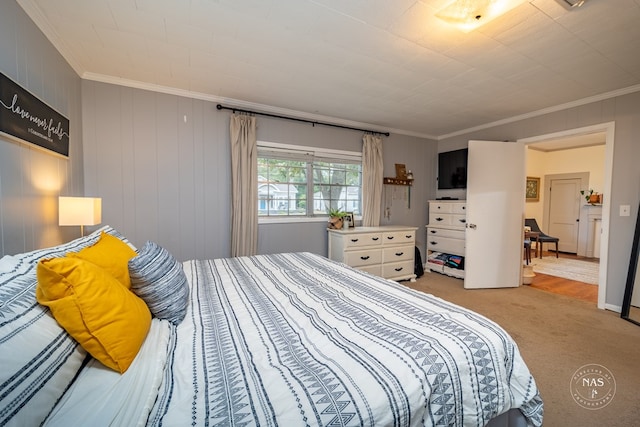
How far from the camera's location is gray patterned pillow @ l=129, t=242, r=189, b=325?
3.92 feet

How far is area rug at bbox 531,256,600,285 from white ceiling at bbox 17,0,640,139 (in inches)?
109

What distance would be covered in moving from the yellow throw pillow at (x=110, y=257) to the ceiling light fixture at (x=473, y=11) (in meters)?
2.38

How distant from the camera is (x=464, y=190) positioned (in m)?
4.47

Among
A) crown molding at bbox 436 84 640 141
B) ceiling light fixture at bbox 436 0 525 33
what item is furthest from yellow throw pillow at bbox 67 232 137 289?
crown molding at bbox 436 84 640 141

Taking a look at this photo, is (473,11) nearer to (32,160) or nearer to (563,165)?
(32,160)

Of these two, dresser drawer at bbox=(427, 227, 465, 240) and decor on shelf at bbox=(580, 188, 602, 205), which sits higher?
decor on shelf at bbox=(580, 188, 602, 205)

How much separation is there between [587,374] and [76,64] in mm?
4790

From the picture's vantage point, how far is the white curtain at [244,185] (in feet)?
10.5

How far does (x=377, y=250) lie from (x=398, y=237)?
16.7 inches

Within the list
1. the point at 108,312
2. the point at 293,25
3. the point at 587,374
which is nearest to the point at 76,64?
the point at 293,25

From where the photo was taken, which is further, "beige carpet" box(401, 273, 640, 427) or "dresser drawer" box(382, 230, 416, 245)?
"dresser drawer" box(382, 230, 416, 245)

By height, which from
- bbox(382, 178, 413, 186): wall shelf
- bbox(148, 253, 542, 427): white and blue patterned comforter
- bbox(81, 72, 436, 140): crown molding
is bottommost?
bbox(148, 253, 542, 427): white and blue patterned comforter

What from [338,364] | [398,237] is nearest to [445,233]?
[398,237]

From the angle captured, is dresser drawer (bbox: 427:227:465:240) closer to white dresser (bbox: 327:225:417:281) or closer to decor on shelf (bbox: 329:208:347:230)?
white dresser (bbox: 327:225:417:281)
